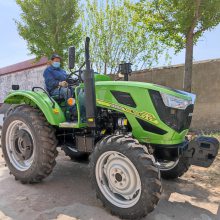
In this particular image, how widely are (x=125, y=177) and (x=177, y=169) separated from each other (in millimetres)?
1376

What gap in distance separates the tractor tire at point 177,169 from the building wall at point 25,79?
1133 cm

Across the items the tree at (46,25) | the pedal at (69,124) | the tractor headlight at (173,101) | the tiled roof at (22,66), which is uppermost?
the tree at (46,25)

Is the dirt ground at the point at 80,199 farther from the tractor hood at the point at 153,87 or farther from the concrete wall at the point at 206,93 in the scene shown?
the concrete wall at the point at 206,93

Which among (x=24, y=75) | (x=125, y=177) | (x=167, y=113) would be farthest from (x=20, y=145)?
(x=24, y=75)

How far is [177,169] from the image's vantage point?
448 centimetres

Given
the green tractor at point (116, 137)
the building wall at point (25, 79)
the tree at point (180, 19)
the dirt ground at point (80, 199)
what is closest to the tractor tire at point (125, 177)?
the green tractor at point (116, 137)

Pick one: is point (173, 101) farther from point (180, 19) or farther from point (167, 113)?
point (180, 19)

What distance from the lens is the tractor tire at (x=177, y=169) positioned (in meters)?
4.42

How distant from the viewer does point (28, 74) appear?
16.0 metres

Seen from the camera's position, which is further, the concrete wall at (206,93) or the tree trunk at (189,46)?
A: the concrete wall at (206,93)

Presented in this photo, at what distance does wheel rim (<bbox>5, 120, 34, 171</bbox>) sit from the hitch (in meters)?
2.35

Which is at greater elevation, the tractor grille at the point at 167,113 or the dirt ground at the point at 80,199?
the tractor grille at the point at 167,113

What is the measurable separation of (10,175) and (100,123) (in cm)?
190

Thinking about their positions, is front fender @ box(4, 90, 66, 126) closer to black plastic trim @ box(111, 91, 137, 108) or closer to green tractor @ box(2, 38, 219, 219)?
green tractor @ box(2, 38, 219, 219)
